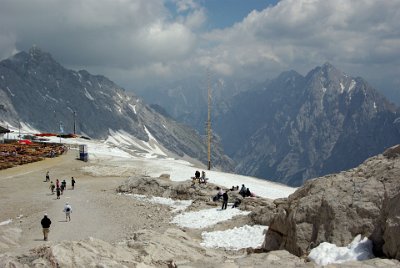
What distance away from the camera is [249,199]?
42.4 meters

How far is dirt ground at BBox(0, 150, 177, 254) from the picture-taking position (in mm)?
35031

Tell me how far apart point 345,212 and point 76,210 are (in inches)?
1176

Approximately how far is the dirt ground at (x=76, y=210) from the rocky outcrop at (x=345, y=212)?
1295 cm

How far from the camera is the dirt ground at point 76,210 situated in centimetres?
3503

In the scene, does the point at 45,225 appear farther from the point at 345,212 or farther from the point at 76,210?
the point at 345,212

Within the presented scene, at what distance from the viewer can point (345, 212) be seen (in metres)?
21.1

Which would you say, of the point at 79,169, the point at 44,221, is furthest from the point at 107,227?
the point at 79,169

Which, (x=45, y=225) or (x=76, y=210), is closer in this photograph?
(x=45, y=225)

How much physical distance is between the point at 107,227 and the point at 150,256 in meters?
18.8

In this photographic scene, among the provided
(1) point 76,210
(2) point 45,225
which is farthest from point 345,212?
(1) point 76,210

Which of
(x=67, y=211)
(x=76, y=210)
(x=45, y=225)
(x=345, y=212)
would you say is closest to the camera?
(x=345, y=212)

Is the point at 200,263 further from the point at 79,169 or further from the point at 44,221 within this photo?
the point at 79,169

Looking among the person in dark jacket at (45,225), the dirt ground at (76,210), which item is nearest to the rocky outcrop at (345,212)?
the dirt ground at (76,210)

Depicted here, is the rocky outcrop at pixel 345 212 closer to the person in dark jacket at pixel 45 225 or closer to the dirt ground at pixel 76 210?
the dirt ground at pixel 76 210
